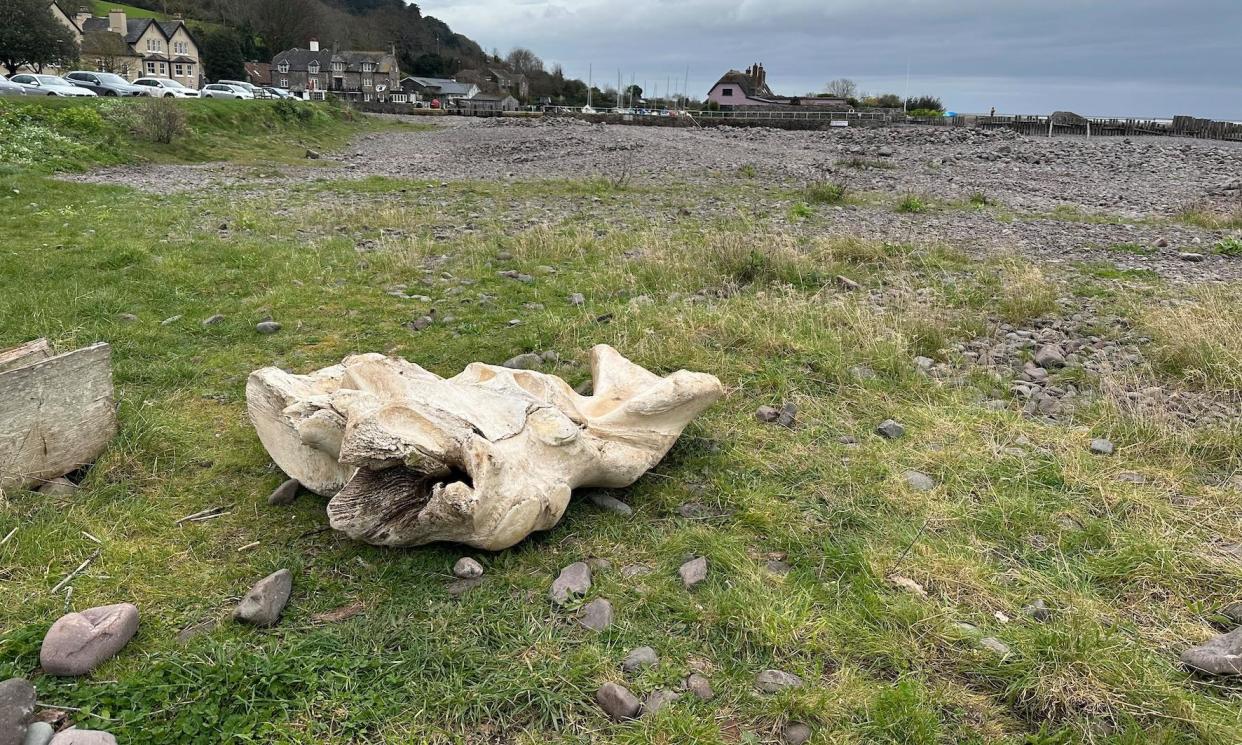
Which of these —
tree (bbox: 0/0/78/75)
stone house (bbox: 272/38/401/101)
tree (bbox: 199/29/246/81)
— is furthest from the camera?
stone house (bbox: 272/38/401/101)

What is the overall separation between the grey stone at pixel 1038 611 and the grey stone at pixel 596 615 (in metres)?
2.16

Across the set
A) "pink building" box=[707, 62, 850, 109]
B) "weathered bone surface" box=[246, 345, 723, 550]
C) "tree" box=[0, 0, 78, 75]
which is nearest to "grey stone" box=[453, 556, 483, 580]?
"weathered bone surface" box=[246, 345, 723, 550]

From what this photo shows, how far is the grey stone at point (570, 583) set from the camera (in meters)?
4.17

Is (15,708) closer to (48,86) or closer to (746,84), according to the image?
(48,86)

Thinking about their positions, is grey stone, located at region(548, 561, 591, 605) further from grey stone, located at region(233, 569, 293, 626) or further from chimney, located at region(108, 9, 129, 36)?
chimney, located at region(108, 9, 129, 36)

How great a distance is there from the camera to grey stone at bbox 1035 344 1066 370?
7719 millimetres

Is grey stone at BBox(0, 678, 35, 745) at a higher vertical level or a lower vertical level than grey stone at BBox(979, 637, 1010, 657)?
lower

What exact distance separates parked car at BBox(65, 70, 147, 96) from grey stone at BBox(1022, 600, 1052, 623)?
192 ft

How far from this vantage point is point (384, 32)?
554ft

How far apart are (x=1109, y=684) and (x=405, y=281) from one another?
30.7ft

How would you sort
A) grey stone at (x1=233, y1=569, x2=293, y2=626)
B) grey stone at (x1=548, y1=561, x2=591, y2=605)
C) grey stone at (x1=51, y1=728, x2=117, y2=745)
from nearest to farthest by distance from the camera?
grey stone at (x1=51, y1=728, x2=117, y2=745), grey stone at (x1=233, y1=569, x2=293, y2=626), grey stone at (x1=548, y1=561, x2=591, y2=605)

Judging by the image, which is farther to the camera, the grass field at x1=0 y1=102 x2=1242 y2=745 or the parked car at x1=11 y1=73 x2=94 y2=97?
the parked car at x1=11 y1=73 x2=94 y2=97

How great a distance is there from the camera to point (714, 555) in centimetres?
451

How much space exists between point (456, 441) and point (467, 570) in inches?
28.5
